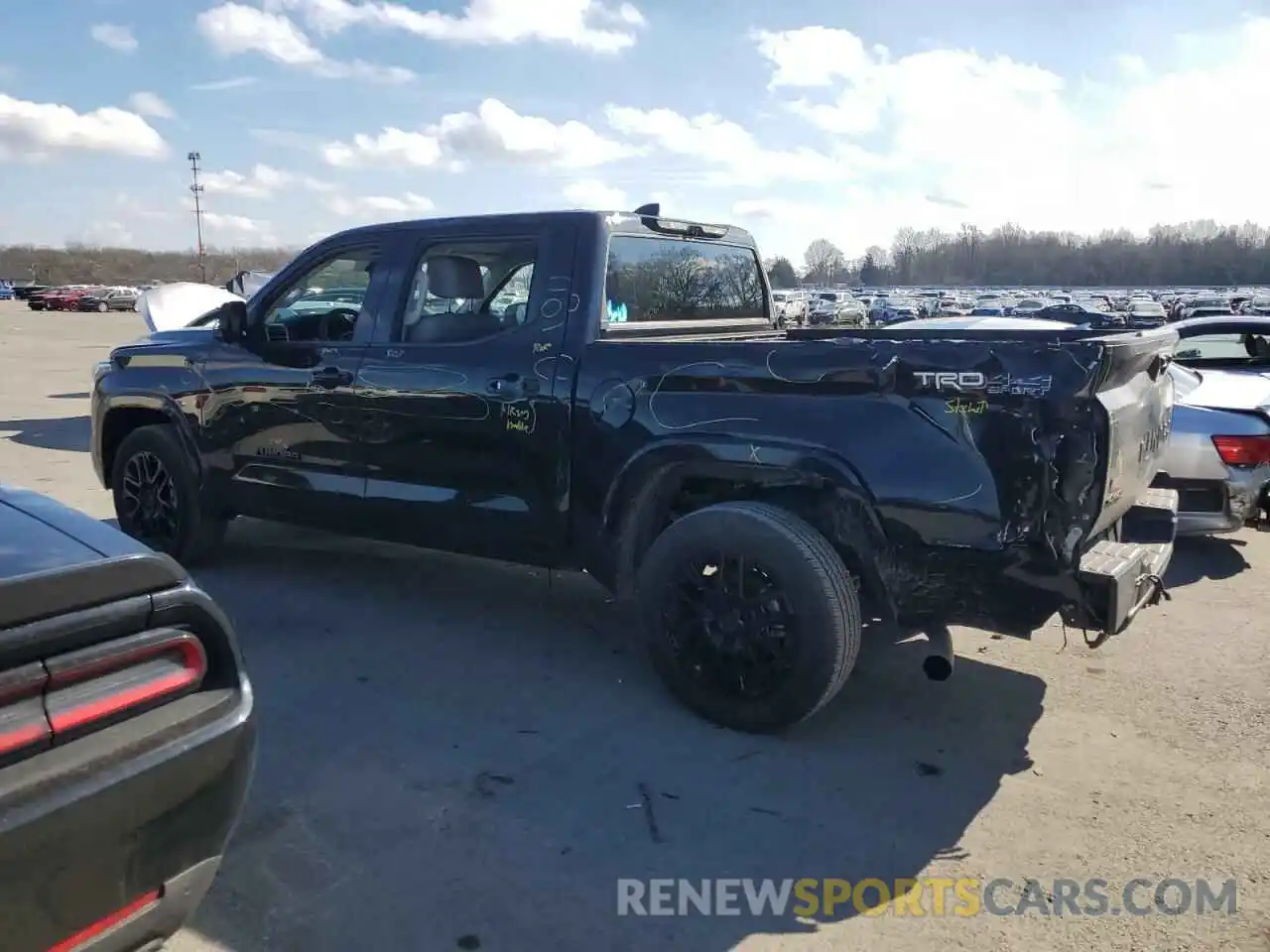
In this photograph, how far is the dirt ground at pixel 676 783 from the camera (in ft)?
9.23

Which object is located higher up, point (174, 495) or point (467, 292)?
point (467, 292)

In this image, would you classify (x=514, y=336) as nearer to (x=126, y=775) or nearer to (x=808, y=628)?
(x=808, y=628)

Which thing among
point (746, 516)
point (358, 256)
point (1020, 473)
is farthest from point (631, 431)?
point (358, 256)

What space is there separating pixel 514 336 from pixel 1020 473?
7.31ft

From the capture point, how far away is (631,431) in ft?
13.5

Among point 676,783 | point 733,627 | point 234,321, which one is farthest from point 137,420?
point 676,783

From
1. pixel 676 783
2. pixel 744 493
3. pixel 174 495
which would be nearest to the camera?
pixel 676 783

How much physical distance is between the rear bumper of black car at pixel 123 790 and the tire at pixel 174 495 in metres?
3.96

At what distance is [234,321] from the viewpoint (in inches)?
215

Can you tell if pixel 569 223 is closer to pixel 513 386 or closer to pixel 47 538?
pixel 513 386

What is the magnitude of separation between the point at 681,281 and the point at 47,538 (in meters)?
3.54

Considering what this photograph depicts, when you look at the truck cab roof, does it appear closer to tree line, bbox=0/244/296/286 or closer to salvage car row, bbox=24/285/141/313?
salvage car row, bbox=24/285/141/313

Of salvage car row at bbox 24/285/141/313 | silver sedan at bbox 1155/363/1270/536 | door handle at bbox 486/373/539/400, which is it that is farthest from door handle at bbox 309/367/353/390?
salvage car row at bbox 24/285/141/313

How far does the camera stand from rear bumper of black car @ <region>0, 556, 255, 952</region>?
178 cm
